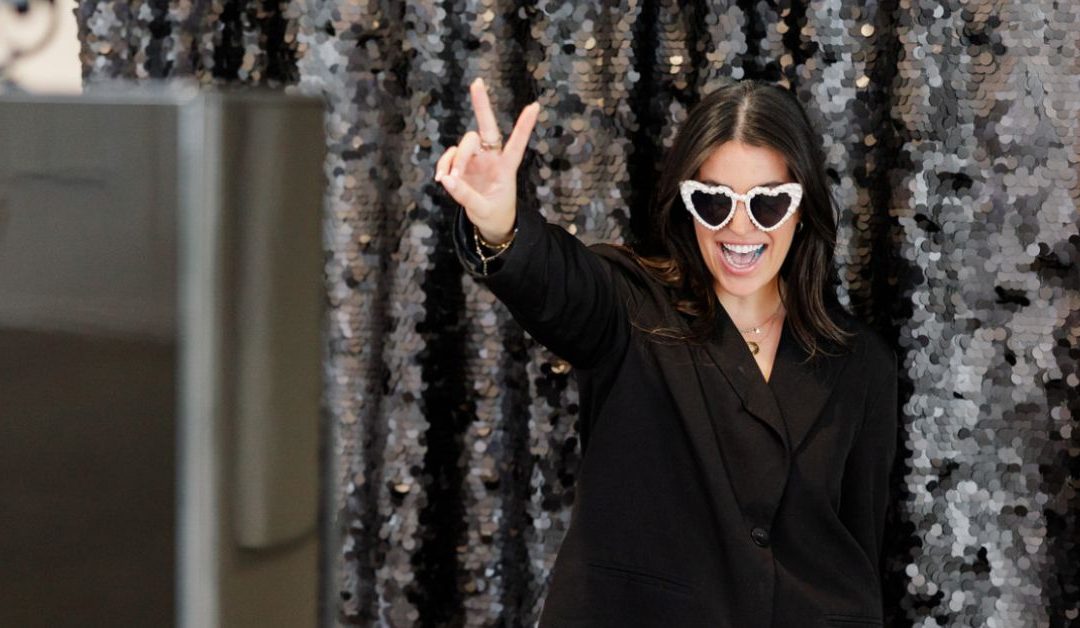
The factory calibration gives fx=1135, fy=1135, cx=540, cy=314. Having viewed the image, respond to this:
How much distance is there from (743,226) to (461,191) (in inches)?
13.2

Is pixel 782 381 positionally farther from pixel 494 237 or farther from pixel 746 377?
pixel 494 237

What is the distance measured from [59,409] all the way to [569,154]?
3.39 feet

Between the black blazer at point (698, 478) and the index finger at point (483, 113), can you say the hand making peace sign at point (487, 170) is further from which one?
the black blazer at point (698, 478)

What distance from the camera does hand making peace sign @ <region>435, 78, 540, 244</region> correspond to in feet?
3.51

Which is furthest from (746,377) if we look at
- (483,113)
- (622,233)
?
(483,113)

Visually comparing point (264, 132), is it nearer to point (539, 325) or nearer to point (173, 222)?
point (173, 222)

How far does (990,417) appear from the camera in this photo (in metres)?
1.42

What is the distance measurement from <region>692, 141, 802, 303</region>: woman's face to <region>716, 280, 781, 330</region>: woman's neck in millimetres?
40

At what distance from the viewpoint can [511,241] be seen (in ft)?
3.59

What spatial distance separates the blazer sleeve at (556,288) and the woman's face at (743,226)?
0.12 metres

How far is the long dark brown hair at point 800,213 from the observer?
1.25 m

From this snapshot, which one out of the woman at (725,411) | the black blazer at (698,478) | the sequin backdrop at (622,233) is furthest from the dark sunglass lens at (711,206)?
the sequin backdrop at (622,233)

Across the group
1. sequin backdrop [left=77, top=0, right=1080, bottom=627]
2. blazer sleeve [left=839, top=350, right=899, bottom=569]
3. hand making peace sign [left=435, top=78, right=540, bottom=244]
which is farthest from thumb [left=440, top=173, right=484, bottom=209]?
blazer sleeve [left=839, top=350, right=899, bottom=569]

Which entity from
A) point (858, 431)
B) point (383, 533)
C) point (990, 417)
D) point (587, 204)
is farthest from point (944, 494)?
point (383, 533)
